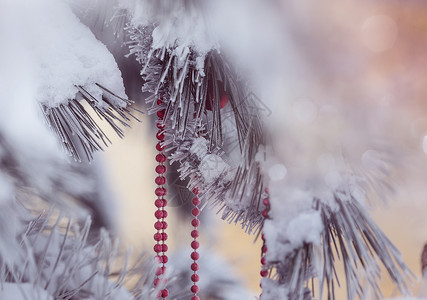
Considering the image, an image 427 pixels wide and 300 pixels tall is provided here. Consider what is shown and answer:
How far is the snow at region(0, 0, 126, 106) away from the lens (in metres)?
0.39

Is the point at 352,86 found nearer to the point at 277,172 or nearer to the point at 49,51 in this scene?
the point at 277,172

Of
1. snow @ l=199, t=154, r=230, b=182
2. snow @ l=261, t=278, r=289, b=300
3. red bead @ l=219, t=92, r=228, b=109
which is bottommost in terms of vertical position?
snow @ l=261, t=278, r=289, b=300

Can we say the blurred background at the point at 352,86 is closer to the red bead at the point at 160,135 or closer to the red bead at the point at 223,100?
the red bead at the point at 223,100

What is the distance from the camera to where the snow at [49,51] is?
0.39 meters

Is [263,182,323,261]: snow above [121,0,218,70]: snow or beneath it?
beneath

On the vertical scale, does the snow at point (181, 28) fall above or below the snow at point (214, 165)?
above

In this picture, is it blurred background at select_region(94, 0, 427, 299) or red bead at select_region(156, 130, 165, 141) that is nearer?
blurred background at select_region(94, 0, 427, 299)

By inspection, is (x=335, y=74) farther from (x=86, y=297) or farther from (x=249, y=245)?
(x=249, y=245)

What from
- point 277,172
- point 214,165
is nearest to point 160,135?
point 214,165

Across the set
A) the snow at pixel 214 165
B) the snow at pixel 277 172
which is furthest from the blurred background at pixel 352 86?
the snow at pixel 214 165

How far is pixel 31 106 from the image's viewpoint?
0.39 m

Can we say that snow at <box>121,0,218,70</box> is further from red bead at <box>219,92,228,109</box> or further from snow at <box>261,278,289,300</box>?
snow at <box>261,278,289,300</box>

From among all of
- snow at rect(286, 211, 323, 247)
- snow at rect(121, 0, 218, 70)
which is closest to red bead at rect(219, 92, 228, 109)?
snow at rect(121, 0, 218, 70)

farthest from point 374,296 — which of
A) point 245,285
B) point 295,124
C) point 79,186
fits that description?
point 245,285
